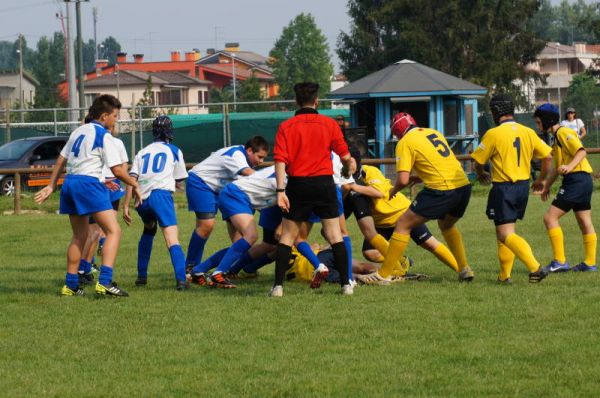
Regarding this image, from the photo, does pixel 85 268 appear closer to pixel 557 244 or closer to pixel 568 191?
pixel 557 244

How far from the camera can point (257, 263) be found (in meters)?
12.1

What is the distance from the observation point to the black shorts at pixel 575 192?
12.0 metres

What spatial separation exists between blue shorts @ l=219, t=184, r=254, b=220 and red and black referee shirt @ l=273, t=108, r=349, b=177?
119cm

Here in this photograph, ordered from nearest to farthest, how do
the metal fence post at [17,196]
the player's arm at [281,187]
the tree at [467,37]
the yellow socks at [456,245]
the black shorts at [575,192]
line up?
the player's arm at [281,187]
the yellow socks at [456,245]
the black shorts at [575,192]
the metal fence post at [17,196]
the tree at [467,37]

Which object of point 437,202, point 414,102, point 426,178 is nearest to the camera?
point 437,202

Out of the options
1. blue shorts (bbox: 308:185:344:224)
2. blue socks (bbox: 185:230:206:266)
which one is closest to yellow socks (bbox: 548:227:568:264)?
blue shorts (bbox: 308:185:344:224)

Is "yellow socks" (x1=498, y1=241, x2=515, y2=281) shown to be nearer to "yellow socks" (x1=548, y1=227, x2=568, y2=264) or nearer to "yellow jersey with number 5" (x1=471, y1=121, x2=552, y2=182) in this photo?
"yellow jersey with number 5" (x1=471, y1=121, x2=552, y2=182)

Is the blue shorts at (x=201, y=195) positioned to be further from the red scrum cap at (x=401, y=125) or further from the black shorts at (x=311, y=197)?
the red scrum cap at (x=401, y=125)

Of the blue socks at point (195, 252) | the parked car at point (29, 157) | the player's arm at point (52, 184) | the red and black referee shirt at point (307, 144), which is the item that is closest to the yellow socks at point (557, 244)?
the red and black referee shirt at point (307, 144)

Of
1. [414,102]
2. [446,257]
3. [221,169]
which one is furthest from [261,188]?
[414,102]

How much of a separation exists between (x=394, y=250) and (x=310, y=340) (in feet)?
9.83

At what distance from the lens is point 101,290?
10633mm

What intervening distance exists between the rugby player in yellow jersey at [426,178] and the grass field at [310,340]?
611mm

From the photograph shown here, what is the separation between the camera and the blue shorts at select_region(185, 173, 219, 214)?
39.7ft
